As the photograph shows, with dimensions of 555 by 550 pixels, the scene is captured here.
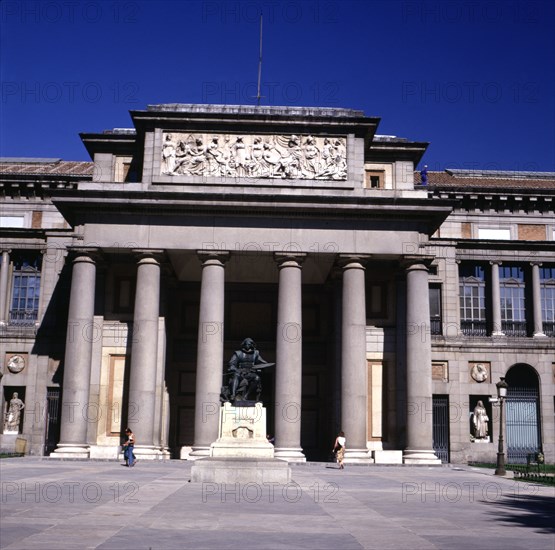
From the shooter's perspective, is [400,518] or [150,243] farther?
[150,243]

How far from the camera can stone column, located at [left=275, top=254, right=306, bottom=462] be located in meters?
44.1

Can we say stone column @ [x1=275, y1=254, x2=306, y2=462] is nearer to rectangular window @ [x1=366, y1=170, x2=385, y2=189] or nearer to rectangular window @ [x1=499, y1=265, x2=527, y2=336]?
rectangular window @ [x1=366, y1=170, x2=385, y2=189]

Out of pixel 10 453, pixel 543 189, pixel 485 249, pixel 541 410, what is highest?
pixel 543 189

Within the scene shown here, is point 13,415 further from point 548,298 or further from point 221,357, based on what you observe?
point 548,298

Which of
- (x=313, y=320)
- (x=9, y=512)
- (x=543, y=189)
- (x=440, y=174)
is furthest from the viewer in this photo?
(x=440, y=174)

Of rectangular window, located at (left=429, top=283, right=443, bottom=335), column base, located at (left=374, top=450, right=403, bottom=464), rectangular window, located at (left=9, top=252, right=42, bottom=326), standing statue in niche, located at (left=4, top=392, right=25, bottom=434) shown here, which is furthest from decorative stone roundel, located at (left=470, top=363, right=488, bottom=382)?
standing statue in niche, located at (left=4, top=392, right=25, bottom=434)

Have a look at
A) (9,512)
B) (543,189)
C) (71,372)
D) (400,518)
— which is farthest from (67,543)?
(543,189)

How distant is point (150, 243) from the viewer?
4619 centimetres

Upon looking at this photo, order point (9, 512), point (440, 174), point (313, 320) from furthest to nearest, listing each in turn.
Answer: point (440, 174), point (313, 320), point (9, 512)

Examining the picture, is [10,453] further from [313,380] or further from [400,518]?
[400,518]

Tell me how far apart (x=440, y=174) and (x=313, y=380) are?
2240 centimetres

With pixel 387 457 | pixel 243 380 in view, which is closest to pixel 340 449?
pixel 387 457

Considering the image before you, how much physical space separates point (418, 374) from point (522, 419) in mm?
15962

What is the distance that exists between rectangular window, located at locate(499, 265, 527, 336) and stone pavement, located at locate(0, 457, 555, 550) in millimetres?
27218
